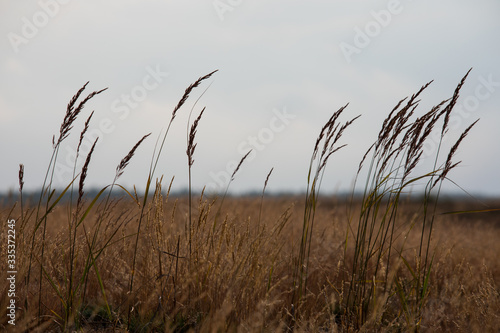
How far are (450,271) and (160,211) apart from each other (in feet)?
10.6

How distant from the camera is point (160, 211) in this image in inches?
96.7

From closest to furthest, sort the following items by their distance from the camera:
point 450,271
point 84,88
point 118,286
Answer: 1. point 84,88
2. point 118,286
3. point 450,271

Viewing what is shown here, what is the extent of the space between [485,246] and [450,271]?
2116 millimetres

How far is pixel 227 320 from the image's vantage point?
95.5 inches

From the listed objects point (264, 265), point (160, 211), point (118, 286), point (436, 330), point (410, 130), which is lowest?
point (436, 330)

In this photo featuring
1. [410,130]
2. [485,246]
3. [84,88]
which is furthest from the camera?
[485,246]

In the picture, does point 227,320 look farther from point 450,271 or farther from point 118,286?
point 450,271

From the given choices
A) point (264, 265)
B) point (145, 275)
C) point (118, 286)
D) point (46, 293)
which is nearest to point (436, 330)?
point (264, 265)

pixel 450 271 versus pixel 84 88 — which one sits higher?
pixel 84 88

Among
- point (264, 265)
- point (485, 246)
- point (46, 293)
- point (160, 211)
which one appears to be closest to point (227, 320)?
point (264, 265)

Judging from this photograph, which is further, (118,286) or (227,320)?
(118,286)

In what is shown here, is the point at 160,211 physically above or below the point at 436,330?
above

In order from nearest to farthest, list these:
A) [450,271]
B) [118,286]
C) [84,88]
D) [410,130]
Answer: [84,88]
[410,130]
[118,286]
[450,271]

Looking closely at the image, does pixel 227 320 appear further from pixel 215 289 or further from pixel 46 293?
pixel 46 293
